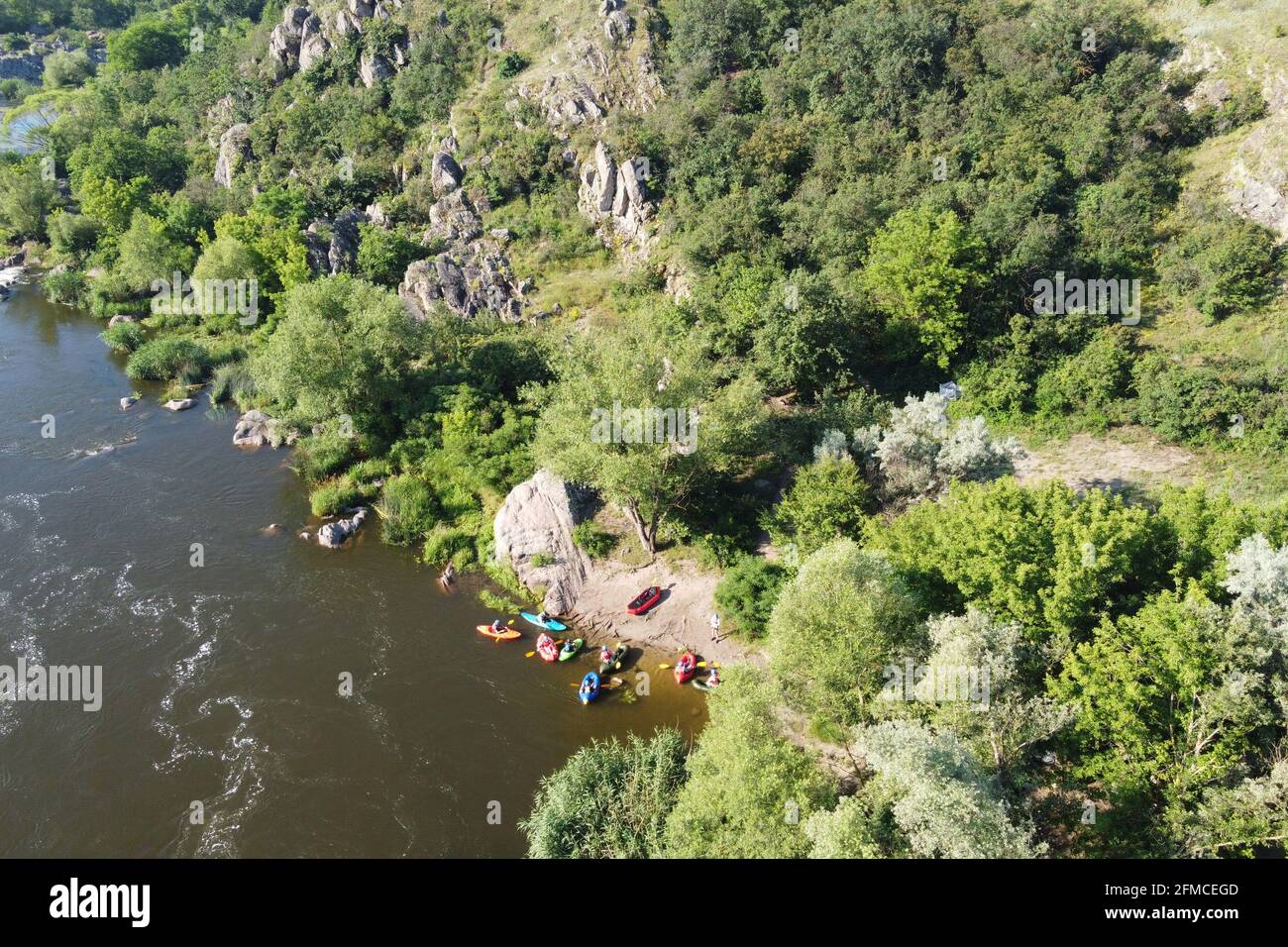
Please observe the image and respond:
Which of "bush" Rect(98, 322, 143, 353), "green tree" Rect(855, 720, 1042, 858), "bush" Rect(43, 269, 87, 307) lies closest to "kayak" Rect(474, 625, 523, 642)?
"green tree" Rect(855, 720, 1042, 858)

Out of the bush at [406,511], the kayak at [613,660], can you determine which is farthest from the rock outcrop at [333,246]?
the kayak at [613,660]

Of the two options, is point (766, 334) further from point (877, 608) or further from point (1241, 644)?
point (1241, 644)

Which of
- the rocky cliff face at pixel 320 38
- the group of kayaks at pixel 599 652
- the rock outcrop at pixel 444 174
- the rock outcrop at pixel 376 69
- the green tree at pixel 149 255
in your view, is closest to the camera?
the group of kayaks at pixel 599 652

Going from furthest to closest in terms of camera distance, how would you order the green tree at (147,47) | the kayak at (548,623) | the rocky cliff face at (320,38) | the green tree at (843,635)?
the green tree at (147,47)
the rocky cliff face at (320,38)
the kayak at (548,623)
the green tree at (843,635)

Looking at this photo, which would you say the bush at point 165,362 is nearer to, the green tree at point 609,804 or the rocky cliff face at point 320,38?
the rocky cliff face at point 320,38

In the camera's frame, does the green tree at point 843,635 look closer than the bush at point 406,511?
Yes

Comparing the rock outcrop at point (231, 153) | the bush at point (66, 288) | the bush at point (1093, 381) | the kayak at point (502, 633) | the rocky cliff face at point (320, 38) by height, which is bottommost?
the kayak at point (502, 633)
